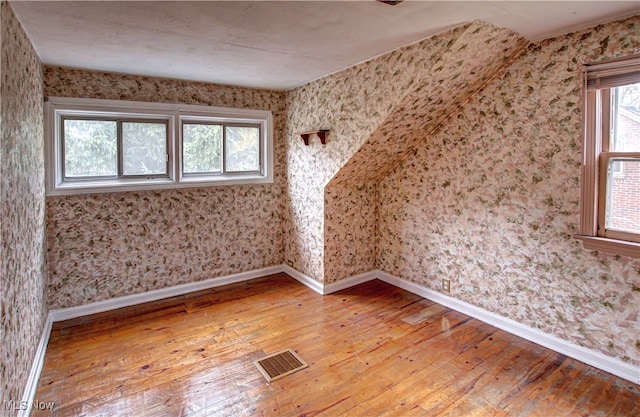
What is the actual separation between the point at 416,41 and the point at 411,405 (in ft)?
7.84

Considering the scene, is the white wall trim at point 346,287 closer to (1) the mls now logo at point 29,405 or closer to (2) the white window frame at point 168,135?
(1) the mls now logo at point 29,405

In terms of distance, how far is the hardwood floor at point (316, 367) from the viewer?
2.15 m

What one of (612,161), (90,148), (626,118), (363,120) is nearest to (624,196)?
(612,161)

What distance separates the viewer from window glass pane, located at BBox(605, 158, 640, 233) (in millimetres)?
2291

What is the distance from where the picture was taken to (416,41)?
8.54 ft

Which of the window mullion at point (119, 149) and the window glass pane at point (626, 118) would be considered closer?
the window glass pane at point (626, 118)

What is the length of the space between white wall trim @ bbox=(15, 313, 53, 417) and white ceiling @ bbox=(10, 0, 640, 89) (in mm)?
2105

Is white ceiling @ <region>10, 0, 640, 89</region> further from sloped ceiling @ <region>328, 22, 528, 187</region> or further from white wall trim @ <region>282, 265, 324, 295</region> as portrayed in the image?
white wall trim @ <region>282, 265, 324, 295</region>

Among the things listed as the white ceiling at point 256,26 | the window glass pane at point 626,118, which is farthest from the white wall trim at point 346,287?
the white ceiling at point 256,26

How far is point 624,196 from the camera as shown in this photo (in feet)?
7.70

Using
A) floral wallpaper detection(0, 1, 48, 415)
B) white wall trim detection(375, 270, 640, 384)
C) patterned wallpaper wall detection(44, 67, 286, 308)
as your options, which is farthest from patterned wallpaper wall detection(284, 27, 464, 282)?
floral wallpaper detection(0, 1, 48, 415)

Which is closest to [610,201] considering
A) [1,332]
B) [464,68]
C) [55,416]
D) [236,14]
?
[464,68]

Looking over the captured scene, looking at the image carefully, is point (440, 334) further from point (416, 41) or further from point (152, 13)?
point (152, 13)

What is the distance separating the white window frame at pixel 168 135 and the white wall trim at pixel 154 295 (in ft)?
3.42
